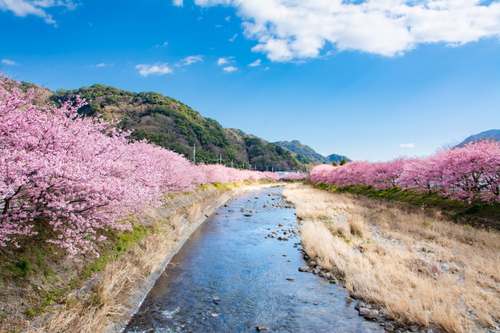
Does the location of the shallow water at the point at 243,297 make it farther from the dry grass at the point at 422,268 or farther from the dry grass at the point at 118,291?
the dry grass at the point at 422,268

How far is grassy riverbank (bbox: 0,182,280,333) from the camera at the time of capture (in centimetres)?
648

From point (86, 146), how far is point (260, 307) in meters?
8.06

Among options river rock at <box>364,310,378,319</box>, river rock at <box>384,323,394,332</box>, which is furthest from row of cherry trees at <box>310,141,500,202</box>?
river rock at <box>384,323,394,332</box>

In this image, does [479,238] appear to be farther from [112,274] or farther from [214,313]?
[112,274]

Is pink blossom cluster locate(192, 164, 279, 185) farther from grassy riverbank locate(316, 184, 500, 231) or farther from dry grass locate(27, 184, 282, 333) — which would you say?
grassy riverbank locate(316, 184, 500, 231)

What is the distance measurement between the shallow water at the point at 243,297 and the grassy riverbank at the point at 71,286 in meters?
0.84

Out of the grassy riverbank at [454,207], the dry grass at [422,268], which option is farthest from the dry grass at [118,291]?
the grassy riverbank at [454,207]

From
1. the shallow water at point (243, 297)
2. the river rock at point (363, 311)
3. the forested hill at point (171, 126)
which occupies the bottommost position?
the shallow water at point (243, 297)

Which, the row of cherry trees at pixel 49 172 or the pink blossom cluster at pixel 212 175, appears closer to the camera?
the row of cherry trees at pixel 49 172

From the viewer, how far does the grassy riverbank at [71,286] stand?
6.48 meters

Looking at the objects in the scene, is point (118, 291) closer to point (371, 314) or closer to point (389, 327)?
point (371, 314)

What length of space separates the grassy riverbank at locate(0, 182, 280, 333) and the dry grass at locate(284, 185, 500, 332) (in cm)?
851

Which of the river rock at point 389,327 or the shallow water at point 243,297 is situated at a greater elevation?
the river rock at point 389,327

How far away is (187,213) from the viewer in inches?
962
